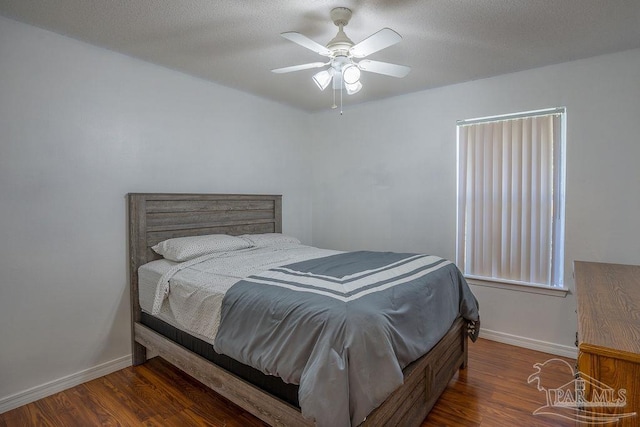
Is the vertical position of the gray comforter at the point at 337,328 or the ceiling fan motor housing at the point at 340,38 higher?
the ceiling fan motor housing at the point at 340,38

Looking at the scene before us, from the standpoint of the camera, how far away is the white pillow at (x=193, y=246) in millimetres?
2591

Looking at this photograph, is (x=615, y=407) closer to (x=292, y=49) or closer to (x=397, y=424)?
(x=397, y=424)

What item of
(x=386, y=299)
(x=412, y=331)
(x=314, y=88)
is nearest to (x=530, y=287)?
(x=412, y=331)

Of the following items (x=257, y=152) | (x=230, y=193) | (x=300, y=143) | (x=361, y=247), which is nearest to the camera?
(x=230, y=193)

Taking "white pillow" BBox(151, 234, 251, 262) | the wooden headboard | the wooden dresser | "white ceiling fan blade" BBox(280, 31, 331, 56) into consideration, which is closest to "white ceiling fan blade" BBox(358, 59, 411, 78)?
"white ceiling fan blade" BBox(280, 31, 331, 56)

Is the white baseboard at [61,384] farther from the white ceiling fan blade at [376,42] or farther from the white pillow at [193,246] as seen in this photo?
the white ceiling fan blade at [376,42]

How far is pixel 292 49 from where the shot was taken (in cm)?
257

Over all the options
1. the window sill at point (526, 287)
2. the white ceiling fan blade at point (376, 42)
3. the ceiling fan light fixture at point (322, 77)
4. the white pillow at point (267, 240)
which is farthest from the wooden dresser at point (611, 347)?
the white pillow at point (267, 240)

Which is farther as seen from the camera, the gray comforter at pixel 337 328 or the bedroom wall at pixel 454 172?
the bedroom wall at pixel 454 172

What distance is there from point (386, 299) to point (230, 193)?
2322 millimetres

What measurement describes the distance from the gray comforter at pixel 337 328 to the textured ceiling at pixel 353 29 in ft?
5.37

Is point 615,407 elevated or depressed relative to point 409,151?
depressed

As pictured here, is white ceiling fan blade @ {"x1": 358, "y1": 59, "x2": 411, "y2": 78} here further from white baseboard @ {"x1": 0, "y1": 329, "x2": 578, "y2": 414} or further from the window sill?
white baseboard @ {"x1": 0, "y1": 329, "x2": 578, "y2": 414}

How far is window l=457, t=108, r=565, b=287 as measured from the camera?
2.91m
